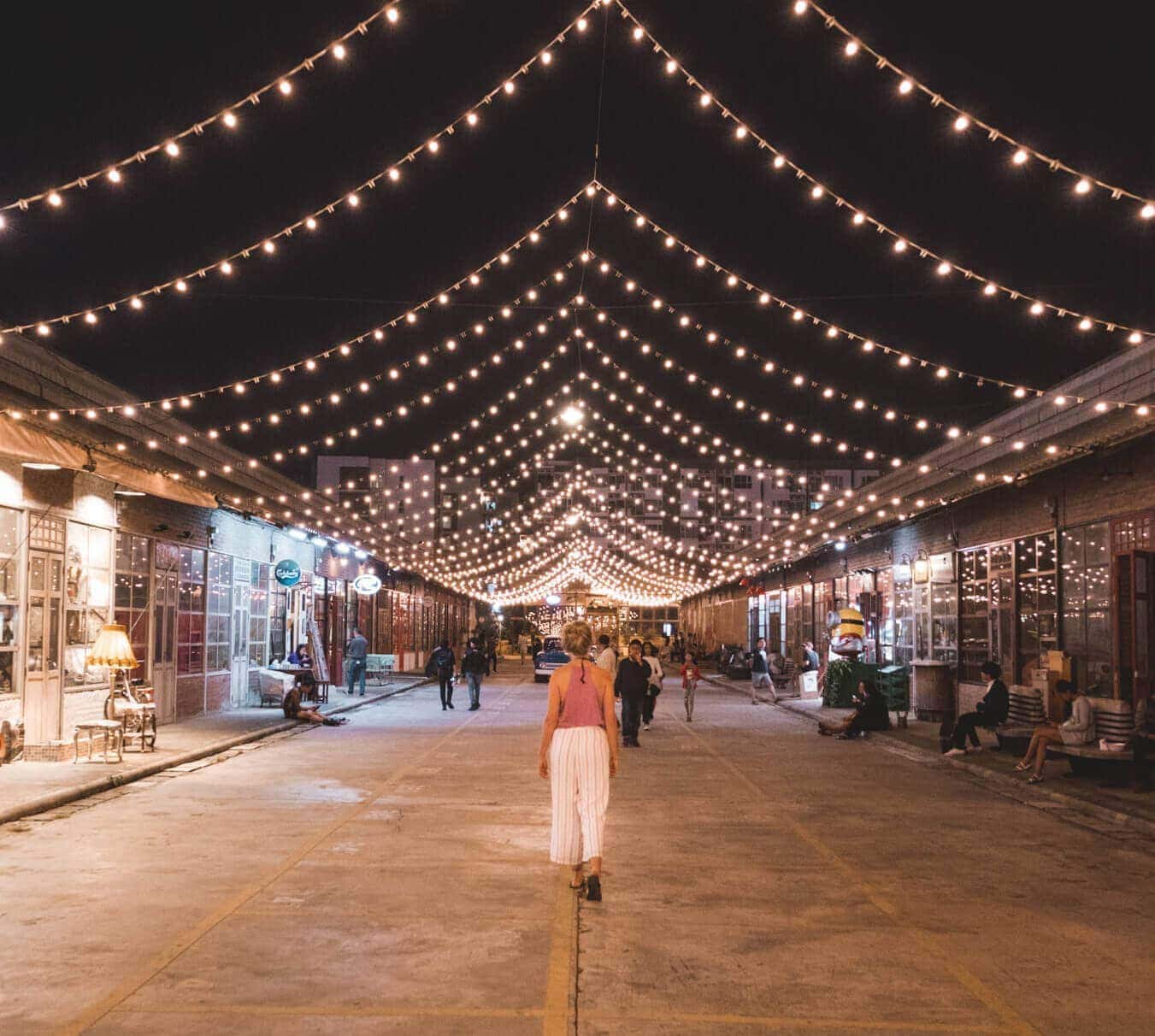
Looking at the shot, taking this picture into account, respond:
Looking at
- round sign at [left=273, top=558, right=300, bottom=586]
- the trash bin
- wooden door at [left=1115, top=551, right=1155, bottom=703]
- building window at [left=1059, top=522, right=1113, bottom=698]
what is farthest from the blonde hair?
round sign at [left=273, top=558, right=300, bottom=586]

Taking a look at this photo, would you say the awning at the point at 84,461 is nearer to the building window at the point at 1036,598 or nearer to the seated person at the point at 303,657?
the seated person at the point at 303,657

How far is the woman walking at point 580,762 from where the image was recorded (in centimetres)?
817

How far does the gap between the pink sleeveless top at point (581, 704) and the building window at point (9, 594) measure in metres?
11.5

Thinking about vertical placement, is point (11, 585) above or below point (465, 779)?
above

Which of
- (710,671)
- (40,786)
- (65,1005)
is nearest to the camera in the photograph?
(65,1005)

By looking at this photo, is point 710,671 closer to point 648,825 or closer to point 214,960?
point 648,825

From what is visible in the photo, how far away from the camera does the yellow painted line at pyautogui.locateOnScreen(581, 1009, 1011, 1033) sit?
5.46 metres

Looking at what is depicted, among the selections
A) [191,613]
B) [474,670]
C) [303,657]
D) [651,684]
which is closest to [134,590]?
[191,613]

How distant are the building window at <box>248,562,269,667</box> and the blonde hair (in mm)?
23259

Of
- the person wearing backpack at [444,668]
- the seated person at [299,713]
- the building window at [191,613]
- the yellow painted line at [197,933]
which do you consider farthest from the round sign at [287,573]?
the yellow painted line at [197,933]

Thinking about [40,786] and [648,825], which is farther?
[40,786]

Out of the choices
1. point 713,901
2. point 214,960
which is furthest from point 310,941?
point 713,901

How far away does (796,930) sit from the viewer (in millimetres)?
7332

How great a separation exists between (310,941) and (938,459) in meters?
19.9
